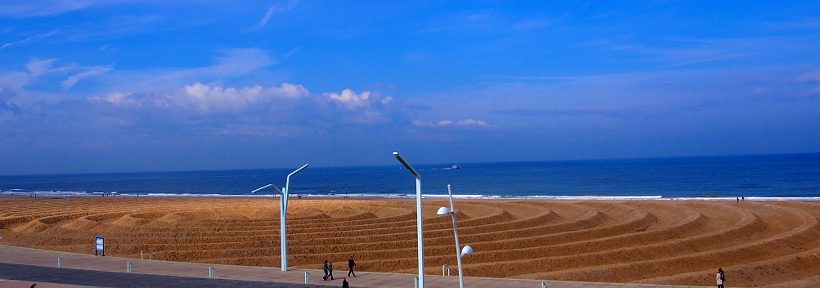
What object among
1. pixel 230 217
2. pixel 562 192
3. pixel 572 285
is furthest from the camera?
pixel 562 192

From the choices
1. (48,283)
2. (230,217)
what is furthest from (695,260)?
(230,217)

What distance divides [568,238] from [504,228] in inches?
238

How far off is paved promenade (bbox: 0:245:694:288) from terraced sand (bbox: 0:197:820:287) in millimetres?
3374

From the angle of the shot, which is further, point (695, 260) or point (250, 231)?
point (250, 231)

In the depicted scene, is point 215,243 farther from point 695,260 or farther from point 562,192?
point 562,192

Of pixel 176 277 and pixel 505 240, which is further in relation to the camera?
pixel 505 240

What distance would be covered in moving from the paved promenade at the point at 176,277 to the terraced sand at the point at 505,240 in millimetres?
3374

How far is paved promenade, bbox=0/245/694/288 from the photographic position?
1262 inches

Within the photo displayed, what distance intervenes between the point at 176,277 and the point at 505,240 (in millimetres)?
20858

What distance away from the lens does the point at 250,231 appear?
53156 millimetres

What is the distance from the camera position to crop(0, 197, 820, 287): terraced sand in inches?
1515

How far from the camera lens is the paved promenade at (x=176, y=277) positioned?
32062mm

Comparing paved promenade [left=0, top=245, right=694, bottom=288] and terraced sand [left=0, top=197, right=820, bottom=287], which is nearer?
paved promenade [left=0, top=245, right=694, bottom=288]

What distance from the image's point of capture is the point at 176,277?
3441 centimetres
